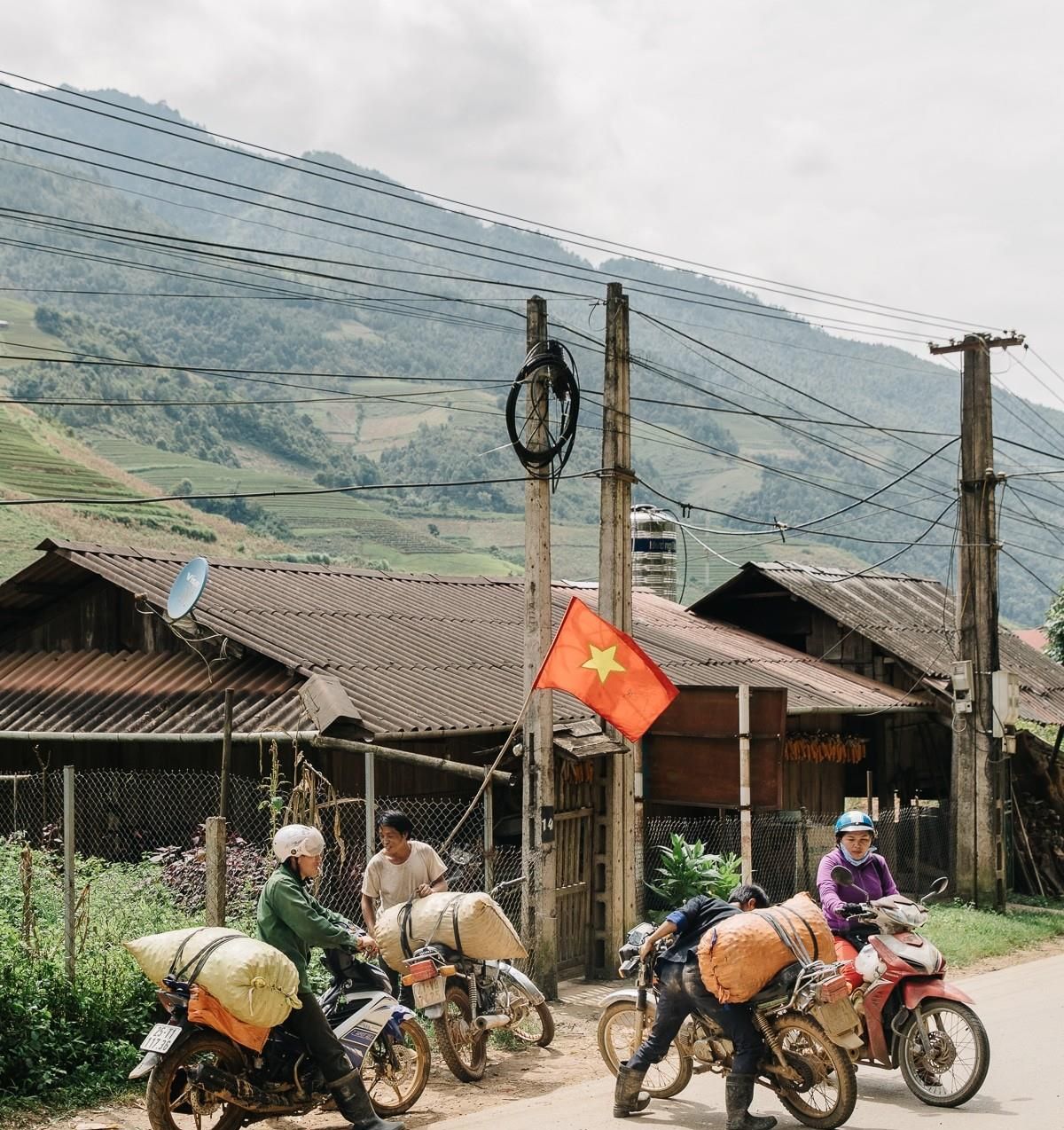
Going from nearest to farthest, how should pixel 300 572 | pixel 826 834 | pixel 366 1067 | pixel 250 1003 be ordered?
pixel 250 1003 < pixel 366 1067 < pixel 300 572 < pixel 826 834

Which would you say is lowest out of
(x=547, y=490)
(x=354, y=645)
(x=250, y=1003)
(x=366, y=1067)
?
(x=366, y=1067)

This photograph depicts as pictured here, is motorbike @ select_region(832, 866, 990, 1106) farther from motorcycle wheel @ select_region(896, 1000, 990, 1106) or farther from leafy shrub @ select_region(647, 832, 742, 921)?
leafy shrub @ select_region(647, 832, 742, 921)

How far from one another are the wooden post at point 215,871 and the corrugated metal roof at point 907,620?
1368cm

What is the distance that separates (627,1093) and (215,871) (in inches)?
120

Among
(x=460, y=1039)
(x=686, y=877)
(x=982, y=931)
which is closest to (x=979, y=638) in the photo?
(x=982, y=931)

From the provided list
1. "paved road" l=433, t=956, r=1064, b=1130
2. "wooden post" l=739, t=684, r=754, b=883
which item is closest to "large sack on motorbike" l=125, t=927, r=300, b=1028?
"paved road" l=433, t=956, r=1064, b=1130

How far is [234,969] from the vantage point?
7.30 meters

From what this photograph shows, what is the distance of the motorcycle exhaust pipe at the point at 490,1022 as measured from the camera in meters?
9.46

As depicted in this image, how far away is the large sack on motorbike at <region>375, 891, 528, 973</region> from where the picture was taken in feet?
30.6

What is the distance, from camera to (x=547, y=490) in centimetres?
1219

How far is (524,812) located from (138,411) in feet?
426

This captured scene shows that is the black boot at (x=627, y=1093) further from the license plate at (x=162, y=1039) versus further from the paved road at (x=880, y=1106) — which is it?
the license plate at (x=162, y=1039)

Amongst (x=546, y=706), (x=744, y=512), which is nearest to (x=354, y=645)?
(x=546, y=706)

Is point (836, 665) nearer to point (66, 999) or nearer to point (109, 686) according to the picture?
point (109, 686)
